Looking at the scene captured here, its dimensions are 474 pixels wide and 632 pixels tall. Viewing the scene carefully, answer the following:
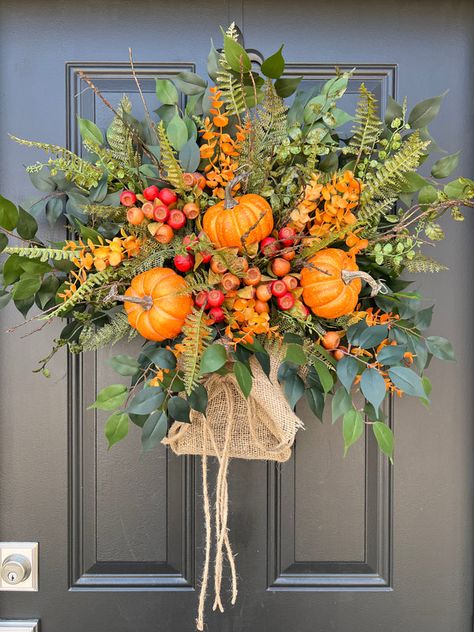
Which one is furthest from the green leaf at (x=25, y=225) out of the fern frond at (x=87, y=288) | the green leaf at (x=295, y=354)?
the green leaf at (x=295, y=354)

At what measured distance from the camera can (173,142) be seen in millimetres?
856

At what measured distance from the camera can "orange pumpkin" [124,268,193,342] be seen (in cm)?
77

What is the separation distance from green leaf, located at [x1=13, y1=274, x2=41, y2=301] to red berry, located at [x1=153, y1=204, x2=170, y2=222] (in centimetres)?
23

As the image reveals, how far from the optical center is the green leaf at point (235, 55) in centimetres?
75

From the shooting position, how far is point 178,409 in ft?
2.68

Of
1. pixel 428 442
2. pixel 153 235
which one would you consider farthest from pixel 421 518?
pixel 153 235

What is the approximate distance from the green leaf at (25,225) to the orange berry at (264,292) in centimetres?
41

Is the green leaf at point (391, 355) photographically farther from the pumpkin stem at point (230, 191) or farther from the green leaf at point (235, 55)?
the green leaf at point (235, 55)

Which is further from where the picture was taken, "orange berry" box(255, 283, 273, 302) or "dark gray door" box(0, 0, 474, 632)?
"dark gray door" box(0, 0, 474, 632)

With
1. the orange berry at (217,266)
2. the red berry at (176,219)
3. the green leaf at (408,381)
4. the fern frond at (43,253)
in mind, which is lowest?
the green leaf at (408,381)

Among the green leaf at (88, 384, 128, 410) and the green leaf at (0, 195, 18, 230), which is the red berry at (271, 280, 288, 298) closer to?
the green leaf at (88, 384, 128, 410)

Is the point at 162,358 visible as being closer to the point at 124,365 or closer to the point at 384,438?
the point at 124,365

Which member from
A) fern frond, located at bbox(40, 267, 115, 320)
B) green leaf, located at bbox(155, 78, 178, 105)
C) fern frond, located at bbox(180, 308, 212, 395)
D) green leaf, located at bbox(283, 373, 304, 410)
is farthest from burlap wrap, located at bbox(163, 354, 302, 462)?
green leaf, located at bbox(155, 78, 178, 105)

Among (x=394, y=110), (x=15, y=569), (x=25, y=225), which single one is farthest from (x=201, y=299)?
(x=15, y=569)
